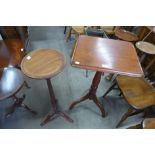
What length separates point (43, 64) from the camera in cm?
130

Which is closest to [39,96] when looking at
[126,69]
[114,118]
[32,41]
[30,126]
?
[30,126]

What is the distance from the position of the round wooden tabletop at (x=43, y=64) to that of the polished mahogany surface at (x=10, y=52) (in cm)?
59

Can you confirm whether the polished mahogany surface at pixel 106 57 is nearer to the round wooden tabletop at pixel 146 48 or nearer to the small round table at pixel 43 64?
the small round table at pixel 43 64

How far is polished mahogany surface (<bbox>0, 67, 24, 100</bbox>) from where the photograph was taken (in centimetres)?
138

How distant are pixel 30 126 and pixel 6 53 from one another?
1.06 meters

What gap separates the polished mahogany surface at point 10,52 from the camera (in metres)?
1.83

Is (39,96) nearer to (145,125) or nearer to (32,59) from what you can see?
(32,59)

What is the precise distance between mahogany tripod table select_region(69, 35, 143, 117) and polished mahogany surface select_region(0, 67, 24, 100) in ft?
2.18

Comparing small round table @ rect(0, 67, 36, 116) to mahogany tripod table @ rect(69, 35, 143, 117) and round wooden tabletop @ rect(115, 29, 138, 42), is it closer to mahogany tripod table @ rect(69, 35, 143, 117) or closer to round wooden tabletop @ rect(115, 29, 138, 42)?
mahogany tripod table @ rect(69, 35, 143, 117)

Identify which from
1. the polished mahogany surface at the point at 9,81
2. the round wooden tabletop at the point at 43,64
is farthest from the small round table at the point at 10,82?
the round wooden tabletop at the point at 43,64

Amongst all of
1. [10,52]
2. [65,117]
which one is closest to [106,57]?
[65,117]

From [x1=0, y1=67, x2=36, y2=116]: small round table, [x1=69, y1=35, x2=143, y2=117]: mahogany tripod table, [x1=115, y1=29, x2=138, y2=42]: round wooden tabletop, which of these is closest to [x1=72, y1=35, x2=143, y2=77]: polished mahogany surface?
[x1=69, y1=35, x2=143, y2=117]: mahogany tripod table

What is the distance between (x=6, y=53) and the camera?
1957 mm

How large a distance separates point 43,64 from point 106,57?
592 mm
